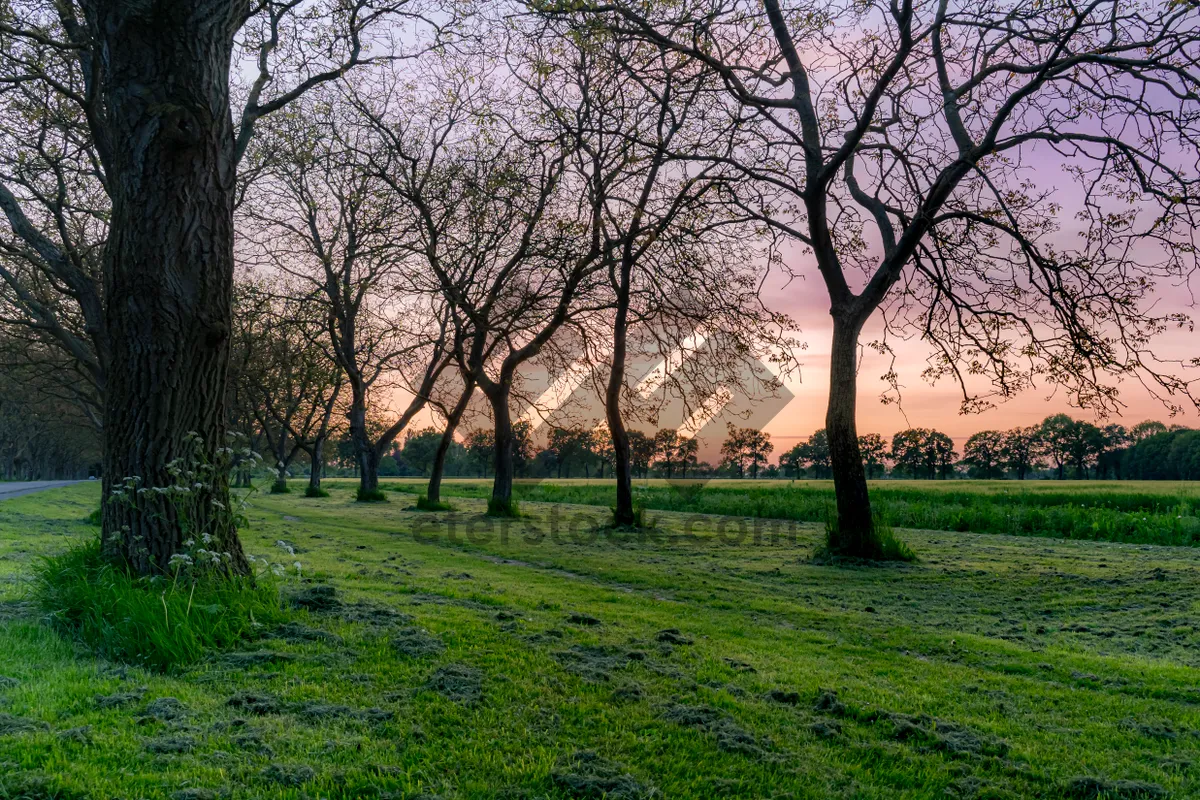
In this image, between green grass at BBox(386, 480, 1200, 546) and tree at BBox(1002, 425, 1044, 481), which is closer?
green grass at BBox(386, 480, 1200, 546)

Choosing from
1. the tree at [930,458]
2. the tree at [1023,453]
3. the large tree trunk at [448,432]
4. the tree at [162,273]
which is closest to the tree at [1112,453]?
the tree at [1023,453]

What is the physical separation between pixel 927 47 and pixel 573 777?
14632 millimetres

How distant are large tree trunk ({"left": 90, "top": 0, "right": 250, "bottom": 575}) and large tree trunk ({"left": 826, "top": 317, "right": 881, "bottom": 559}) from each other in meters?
10.2

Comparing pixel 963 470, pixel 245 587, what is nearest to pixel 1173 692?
pixel 245 587

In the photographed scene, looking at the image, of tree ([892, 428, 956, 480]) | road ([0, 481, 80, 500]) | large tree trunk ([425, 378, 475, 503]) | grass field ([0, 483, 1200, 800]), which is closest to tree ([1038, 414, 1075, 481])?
tree ([892, 428, 956, 480])

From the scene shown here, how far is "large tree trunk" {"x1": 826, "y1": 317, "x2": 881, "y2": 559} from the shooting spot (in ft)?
42.9

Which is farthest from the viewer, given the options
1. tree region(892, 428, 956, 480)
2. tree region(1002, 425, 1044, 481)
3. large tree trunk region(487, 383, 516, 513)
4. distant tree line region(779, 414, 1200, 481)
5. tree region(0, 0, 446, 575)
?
tree region(1002, 425, 1044, 481)

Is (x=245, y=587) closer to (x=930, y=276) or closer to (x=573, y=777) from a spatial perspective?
(x=573, y=777)

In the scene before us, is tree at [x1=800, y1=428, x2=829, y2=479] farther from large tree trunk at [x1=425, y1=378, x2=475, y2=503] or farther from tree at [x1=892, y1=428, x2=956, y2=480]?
large tree trunk at [x1=425, y1=378, x2=475, y2=503]

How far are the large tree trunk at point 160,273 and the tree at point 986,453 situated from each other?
3552 inches

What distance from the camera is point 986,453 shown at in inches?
3396

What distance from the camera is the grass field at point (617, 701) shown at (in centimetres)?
345

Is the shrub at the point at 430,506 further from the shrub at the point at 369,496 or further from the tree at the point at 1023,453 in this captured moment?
the tree at the point at 1023,453

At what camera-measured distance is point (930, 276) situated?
44.7ft
